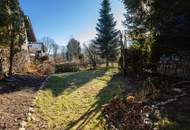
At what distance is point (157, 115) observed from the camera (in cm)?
779

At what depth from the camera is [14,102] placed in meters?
8.48

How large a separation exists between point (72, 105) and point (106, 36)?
92.9 feet

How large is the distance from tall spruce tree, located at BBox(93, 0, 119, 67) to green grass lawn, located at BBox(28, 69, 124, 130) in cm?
2367

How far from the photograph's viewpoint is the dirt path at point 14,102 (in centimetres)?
685

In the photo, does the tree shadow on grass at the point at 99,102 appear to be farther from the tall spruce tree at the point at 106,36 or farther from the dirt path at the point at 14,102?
the tall spruce tree at the point at 106,36

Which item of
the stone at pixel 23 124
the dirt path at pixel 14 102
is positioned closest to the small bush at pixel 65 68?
the dirt path at pixel 14 102

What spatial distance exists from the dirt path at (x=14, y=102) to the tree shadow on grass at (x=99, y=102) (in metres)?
1.50

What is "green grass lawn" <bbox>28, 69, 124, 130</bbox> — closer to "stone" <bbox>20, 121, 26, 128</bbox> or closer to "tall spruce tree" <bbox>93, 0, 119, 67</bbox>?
"stone" <bbox>20, 121, 26, 128</bbox>

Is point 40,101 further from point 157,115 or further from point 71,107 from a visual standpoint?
point 157,115

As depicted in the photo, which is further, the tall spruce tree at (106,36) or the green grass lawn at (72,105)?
the tall spruce tree at (106,36)

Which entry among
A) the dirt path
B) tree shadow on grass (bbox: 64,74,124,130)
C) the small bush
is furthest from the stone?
the small bush

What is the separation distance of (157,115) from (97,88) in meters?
4.50

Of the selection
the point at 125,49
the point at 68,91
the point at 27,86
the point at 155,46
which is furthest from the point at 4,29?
the point at 155,46

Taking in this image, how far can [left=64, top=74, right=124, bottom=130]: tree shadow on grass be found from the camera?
7.14 meters
